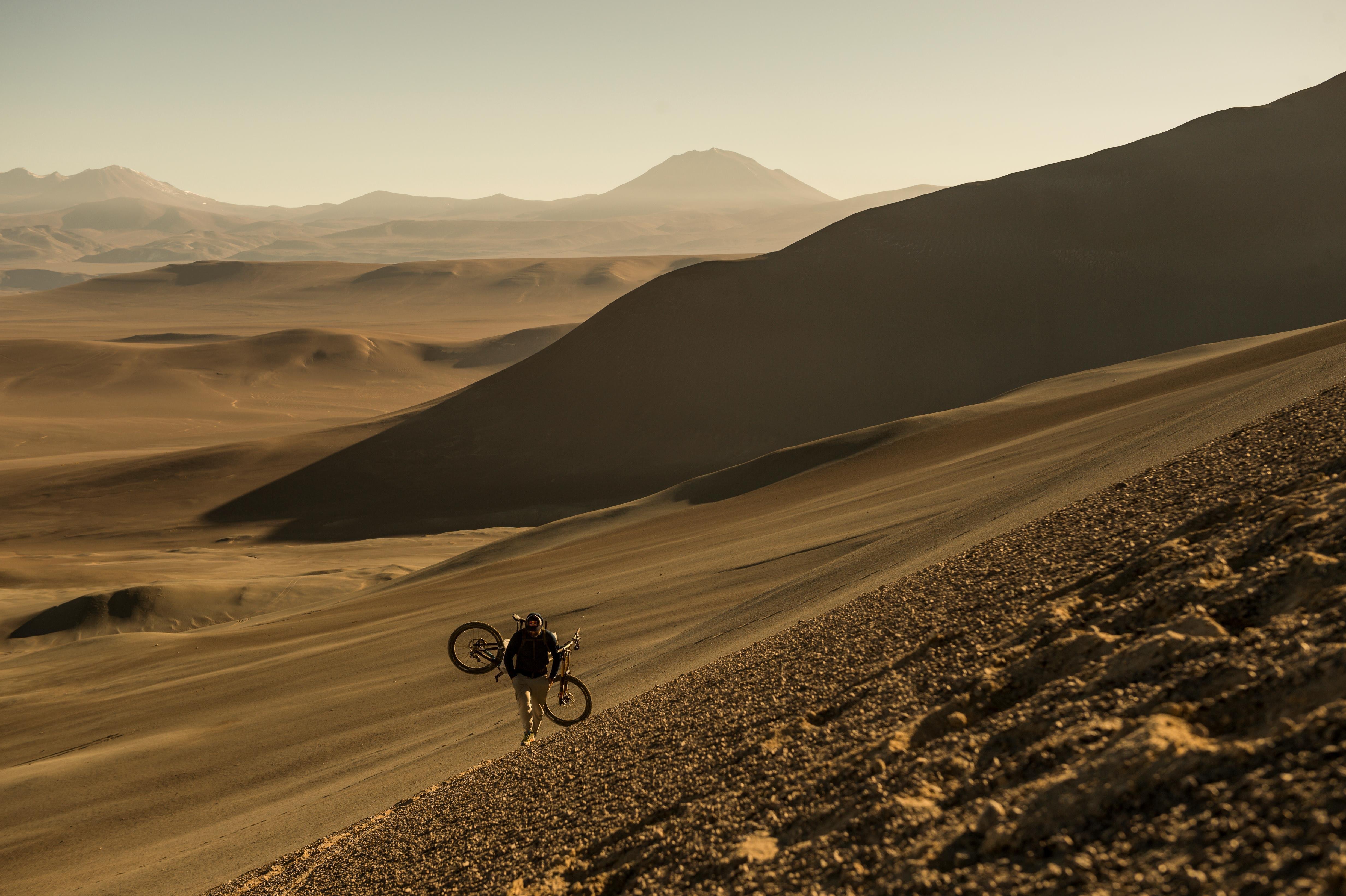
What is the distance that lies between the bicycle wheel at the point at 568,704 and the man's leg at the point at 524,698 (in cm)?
14

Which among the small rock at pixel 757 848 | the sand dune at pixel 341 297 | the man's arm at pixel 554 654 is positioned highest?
the sand dune at pixel 341 297

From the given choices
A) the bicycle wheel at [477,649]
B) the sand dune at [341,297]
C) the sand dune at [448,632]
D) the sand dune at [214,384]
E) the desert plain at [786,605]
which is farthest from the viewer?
the sand dune at [341,297]

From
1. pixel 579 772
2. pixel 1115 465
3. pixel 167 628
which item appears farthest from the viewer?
pixel 167 628

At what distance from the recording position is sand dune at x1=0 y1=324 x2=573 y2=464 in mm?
52375

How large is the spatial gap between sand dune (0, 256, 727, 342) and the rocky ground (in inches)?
3582

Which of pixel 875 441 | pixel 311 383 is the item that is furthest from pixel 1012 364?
pixel 311 383

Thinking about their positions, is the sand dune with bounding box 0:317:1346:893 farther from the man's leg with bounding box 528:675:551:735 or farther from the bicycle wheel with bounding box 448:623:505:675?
the man's leg with bounding box 528:675:551:735

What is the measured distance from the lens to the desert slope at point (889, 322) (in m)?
36.4

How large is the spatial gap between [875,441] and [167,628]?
52.1 ft

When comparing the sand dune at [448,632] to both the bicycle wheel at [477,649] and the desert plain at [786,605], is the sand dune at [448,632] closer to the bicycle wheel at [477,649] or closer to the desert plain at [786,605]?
the desert plain at [786,605]

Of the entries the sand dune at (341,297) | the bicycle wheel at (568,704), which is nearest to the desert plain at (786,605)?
the bicycle wheel at (568,704)

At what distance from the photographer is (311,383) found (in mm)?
69562

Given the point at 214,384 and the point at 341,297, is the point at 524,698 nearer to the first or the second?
the point at 214,384

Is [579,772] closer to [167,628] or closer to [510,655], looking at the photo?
[510,655]
